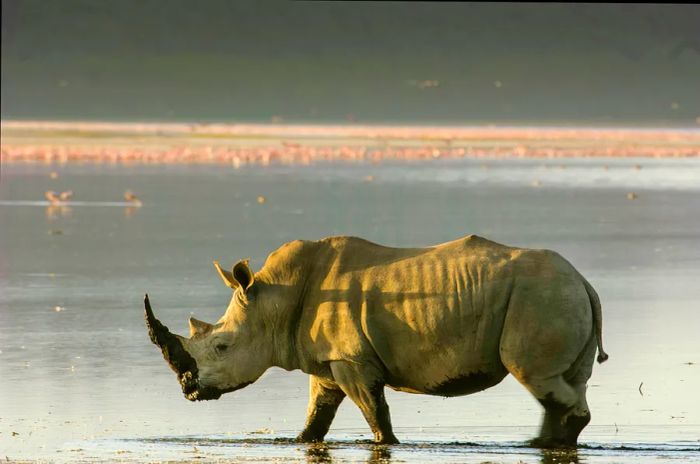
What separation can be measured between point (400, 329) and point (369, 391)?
1.48 feet

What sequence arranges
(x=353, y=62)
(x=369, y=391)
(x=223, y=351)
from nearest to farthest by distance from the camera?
(x=369, y=391)
(x=223, y=351)
(x=353, y=62)

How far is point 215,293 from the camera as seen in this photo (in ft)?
65.6

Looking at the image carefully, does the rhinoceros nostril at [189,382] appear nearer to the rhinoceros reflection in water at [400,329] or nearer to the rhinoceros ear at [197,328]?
the rhinoceros reflection in water at [400,329]

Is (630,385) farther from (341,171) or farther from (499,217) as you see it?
(341,171)

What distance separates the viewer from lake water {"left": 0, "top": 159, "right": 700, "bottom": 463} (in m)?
12.2

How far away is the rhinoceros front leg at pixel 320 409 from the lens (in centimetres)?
1234

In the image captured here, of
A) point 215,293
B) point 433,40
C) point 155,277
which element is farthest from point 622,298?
point 433,40

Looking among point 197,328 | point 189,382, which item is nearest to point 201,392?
point 189,382

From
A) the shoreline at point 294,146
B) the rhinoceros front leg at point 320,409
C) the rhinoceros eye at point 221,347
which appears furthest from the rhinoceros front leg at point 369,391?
the shoreline at point 294,146

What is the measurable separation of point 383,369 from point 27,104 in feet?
423

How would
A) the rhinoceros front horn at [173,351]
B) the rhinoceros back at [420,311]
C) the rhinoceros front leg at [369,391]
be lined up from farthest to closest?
the rhinoceros front horn at [173,351] → the rhinoceros front leg at [369,391] → the rhinoceros back at [420,311]

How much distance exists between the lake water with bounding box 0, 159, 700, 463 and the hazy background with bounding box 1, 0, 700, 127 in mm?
85495

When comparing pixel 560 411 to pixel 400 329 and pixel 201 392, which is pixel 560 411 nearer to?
pixel 400 329

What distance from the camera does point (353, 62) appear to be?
538 feet
